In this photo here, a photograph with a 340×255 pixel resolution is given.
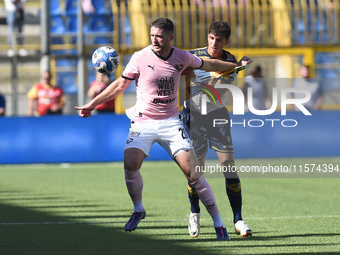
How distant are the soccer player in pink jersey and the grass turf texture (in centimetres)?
59

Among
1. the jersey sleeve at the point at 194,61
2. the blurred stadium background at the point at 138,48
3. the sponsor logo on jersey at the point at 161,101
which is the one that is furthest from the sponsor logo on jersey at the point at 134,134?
the blurred stadium background at the point at 138,48

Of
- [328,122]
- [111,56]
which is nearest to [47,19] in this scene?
[328,122]

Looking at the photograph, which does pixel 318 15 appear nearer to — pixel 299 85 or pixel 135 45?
pixel 299 85

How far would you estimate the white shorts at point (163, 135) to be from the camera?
5488mm

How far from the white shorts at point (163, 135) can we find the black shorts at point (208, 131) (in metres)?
0.40

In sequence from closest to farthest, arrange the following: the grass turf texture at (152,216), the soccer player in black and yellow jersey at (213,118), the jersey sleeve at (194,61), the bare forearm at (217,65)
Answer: the grass turf texture at (152,216), the jersey sleeve at (194,61), the bare forearm at (217,65), the soccer player in black and yellow jersey at (213,118)

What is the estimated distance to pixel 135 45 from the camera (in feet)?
56.0

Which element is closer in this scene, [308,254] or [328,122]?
[308,254]

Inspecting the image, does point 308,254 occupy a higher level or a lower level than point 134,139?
lower

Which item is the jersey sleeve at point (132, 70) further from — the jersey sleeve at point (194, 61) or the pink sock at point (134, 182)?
the pink sock at point (134, 182)

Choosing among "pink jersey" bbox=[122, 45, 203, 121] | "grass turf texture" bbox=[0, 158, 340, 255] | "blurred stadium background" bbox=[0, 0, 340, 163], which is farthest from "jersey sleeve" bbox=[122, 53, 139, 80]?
"blurred stadium background" bbox=[0, 0, 340, 163]

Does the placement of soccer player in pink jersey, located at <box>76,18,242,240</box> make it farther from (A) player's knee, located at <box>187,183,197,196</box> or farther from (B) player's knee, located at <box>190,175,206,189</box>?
(A) player's knee, located at <box>187,183,197,196</box>

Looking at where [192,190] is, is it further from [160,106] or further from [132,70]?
[132,70]

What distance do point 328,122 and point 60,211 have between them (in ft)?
26.5
